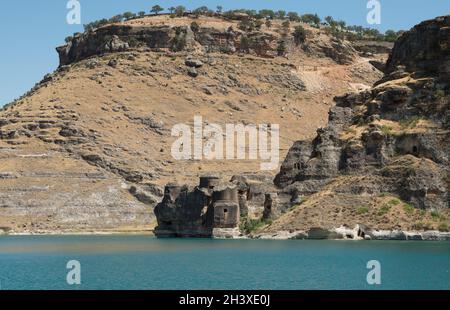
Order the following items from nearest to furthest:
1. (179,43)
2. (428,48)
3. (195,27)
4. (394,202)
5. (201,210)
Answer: (394,202) → (428,48) → (201,210) → (179,43) → (195,27)

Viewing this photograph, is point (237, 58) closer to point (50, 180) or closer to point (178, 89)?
point (178, 89)

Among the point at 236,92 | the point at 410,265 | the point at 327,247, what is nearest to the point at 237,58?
the point at 236,92

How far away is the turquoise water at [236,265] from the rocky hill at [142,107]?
33.1 m

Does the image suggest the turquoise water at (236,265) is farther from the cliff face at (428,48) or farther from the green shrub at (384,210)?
the cliff face at (428,48)

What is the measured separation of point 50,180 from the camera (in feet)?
410

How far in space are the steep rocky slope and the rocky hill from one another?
15564mm

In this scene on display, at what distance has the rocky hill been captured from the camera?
12369cm

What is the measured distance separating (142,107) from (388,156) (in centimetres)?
6994

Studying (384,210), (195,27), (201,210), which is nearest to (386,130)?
(384,210)

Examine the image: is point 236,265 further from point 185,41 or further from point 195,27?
point 195,27

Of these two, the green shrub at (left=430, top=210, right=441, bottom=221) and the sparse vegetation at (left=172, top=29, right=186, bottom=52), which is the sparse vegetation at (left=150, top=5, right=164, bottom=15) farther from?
the green shrub at (left=430, top=210, right=441, bottom=221)

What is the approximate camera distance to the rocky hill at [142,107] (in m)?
124

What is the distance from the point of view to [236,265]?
59.2 m
